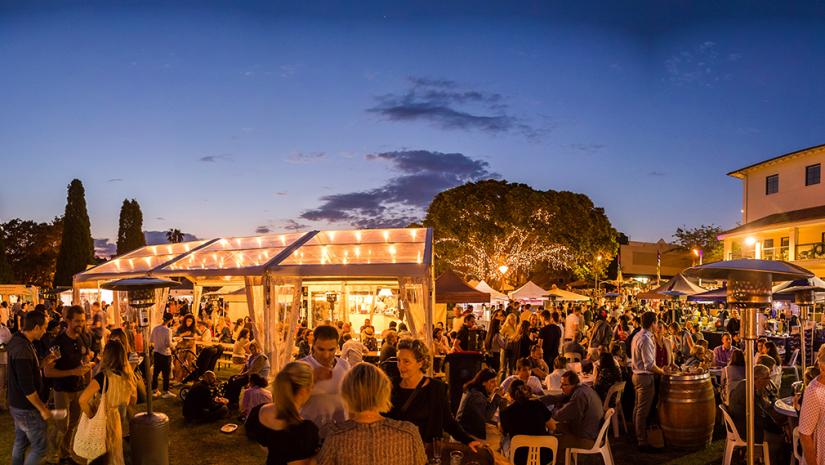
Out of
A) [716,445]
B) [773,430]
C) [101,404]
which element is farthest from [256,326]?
[773,430]

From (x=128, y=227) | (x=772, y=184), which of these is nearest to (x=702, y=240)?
(x=772, y=184)

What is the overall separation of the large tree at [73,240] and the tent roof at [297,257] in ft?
137

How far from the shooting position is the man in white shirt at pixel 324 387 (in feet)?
13.9

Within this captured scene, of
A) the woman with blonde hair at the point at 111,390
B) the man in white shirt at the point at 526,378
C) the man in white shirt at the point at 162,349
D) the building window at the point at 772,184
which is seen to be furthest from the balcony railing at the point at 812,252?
the woman with blonde hair at the point at 111,390

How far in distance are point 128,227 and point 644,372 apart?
61.7 metres

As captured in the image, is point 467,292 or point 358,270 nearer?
point 358,270

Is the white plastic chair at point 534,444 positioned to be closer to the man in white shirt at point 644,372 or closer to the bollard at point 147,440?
the man in white shirt at point 644,372

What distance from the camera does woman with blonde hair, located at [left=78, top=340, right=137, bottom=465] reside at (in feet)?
18.2

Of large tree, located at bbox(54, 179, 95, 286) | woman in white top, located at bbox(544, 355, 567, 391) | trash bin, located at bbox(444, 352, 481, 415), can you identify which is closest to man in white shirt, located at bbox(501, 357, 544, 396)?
woman in white top, located at bbox(544, 355, 567, 391)

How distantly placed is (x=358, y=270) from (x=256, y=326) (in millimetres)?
2397

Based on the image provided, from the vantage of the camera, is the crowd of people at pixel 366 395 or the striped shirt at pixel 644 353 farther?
the striped shirt at pixel 644 353

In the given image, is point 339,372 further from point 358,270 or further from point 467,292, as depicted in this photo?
point 467,292

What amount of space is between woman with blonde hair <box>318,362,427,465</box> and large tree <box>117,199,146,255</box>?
63517mm

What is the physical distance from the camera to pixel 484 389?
19.4ft
